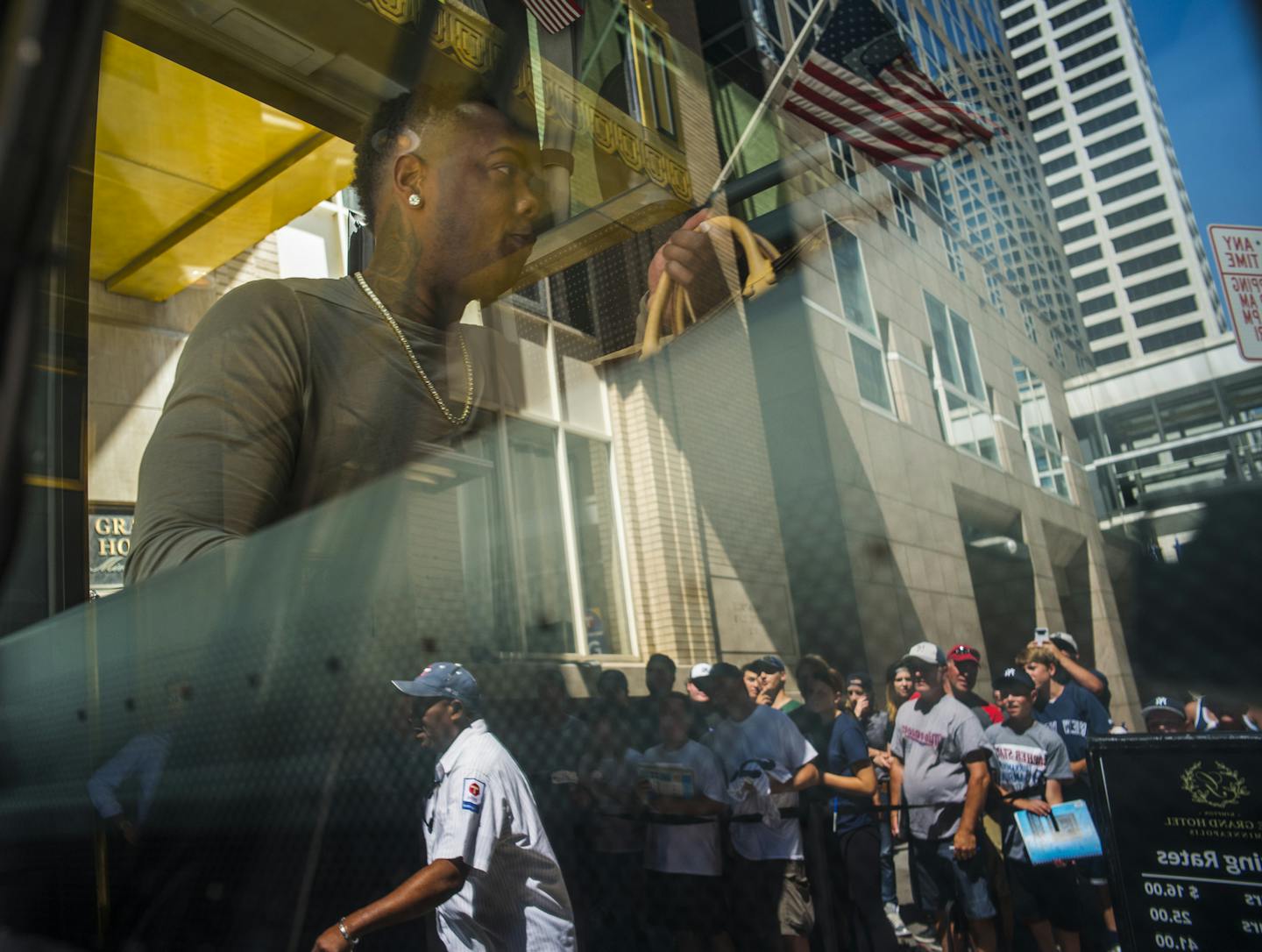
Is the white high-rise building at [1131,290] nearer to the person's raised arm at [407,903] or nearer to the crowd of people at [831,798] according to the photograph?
the crowd of people at [831,798]

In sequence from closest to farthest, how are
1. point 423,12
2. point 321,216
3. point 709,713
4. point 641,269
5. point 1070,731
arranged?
point 1070,731 → point 709,713 → point 641,269 → point 423,12 → point 321,216

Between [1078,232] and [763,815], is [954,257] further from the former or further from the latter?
[763,815]

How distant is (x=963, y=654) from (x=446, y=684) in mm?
548

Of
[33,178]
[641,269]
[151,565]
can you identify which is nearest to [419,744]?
[151,565]

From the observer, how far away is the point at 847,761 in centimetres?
68

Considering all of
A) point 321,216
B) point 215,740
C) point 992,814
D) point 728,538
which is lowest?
point 992,814

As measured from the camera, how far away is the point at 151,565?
1056 mm

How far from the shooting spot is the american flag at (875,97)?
0.76 m

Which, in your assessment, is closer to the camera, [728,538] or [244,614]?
[728,538]

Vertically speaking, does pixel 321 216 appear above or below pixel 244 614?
above

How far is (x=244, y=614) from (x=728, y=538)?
2.11 ft

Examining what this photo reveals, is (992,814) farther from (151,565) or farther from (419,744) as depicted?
(151,565)

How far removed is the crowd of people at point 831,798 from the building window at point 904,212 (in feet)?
1.17

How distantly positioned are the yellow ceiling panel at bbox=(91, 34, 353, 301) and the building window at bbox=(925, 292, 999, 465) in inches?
32.8
